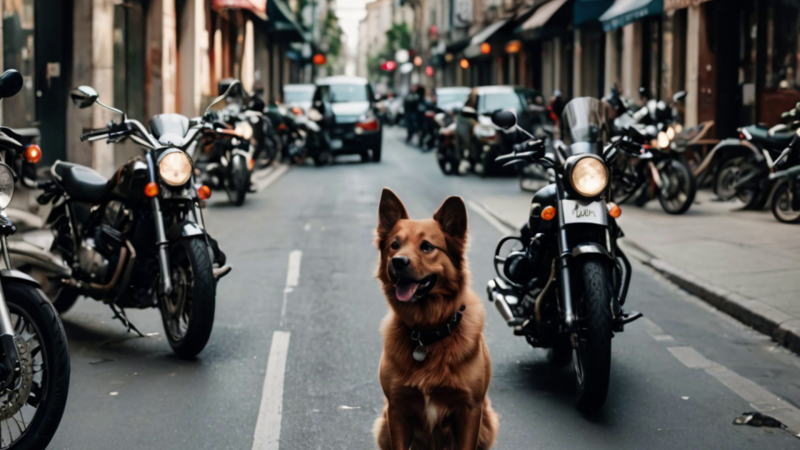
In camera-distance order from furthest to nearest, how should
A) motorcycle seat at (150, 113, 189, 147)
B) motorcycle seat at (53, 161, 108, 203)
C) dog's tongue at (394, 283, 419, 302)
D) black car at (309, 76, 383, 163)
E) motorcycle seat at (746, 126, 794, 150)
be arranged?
1. black car at (309, 76, 383, 163)
2. motorcycle seat at (746, 126, 794, 150)
3. motorcycle seat at (53, 161, 108, 203)
4. motorcycle seat at (150, 113, 189, 147)
5. dog's tongue at (394, 283, 419, 302)

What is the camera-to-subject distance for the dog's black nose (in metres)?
4.49

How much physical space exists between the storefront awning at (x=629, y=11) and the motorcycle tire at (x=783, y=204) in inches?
340

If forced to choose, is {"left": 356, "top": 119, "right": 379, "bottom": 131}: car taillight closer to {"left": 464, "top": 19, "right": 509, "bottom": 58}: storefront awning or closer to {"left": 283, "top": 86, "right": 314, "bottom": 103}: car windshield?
{"left": 283, "top": 86, "right": 314, "bottom": 103}: car windshield

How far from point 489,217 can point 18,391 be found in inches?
452

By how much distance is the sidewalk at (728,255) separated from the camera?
868 centimetres

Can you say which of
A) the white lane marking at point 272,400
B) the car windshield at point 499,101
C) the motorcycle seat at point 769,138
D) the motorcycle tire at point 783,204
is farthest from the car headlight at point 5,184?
the car windshield at point 499,101

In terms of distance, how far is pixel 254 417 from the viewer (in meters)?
5.92

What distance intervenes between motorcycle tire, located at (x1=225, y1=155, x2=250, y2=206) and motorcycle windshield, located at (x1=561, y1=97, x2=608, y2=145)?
11021 mm

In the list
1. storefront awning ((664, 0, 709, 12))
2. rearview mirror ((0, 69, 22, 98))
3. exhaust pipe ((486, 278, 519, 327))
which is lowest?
exhaust pipe ((486, 278, 519, 327))

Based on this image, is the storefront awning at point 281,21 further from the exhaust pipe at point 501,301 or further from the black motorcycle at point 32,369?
the black motorcycle at point 32,369

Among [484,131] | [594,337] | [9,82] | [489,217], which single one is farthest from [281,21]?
[9,82]

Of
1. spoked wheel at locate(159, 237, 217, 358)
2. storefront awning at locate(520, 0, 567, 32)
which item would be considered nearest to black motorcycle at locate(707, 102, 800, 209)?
spoked wheel at locate(159, 237, 217, 358)

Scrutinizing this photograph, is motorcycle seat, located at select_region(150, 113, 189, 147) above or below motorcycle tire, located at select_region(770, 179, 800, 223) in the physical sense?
above

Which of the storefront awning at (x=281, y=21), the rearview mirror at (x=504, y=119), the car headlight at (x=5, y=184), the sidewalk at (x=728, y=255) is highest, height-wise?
the storefront awning at (x=281, y=21)
